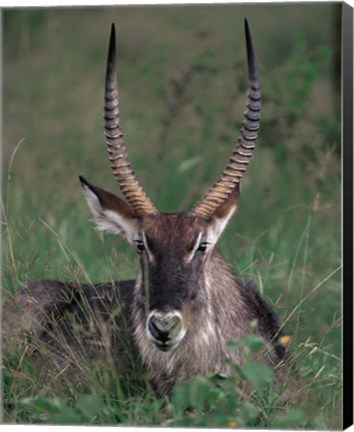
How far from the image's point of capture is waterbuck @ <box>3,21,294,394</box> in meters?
8.02

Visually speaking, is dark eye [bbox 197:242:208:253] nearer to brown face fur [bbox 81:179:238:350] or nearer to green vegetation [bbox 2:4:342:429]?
brown face fur [bbox 81:179:238:350]

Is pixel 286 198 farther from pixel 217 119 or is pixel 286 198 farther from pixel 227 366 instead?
pixel 227 366

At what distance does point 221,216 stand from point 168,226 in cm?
31

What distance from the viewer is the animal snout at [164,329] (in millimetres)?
7812

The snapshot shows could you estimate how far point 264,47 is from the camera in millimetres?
12539

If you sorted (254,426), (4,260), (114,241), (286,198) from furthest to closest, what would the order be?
(286,198) < (114,241) < (4,260) < (254,426)

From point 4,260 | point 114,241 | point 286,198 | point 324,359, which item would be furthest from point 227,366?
point 286,198

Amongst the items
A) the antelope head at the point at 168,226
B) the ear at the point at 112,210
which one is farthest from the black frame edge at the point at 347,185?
the ear at the point at 112,210

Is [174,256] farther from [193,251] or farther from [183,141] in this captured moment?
[183,141]

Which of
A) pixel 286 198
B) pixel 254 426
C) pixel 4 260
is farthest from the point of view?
pixel 286 198

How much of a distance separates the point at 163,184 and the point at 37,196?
3.19 ft

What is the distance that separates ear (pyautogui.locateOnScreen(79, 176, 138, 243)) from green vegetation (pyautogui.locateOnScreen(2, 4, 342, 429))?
66 centimetres

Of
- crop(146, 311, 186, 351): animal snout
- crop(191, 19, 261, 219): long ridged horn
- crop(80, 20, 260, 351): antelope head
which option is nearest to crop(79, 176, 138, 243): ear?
crop(80, 20, 260, 351): antelope head

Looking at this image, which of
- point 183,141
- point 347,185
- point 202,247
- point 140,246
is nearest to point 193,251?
point 202,247
